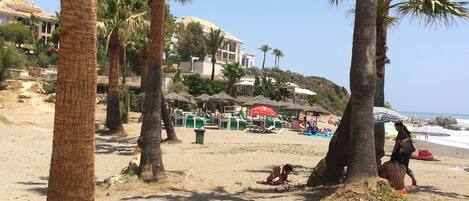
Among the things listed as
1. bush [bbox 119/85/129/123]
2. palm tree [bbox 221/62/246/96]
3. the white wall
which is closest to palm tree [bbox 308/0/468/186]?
bush [bbox 119/85/129/123]

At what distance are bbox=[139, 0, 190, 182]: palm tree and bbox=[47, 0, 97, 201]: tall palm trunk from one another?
7.49 meters

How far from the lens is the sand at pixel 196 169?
9.75 metres

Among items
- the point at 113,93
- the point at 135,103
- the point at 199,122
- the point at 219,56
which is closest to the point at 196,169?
the point at 113,93

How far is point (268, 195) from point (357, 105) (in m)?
2.55

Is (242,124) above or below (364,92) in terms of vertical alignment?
below

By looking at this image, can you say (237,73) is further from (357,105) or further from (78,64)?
(78,64)

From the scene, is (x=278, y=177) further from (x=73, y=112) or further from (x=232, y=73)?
(x=232, y=73)

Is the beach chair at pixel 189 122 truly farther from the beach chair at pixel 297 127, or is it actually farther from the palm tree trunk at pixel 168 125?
the palm tree trunk at pixel 168 125

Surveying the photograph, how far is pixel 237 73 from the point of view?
5469 centimetres

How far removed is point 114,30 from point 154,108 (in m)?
11.6

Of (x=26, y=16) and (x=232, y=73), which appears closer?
(x=232, y=73)

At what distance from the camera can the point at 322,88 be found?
90.8 metres

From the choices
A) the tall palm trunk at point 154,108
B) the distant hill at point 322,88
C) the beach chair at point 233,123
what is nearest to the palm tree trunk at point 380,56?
the tall palm trunk at point 154,108

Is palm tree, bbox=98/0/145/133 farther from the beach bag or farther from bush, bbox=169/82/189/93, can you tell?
bush, bbox=169/82/189/93
